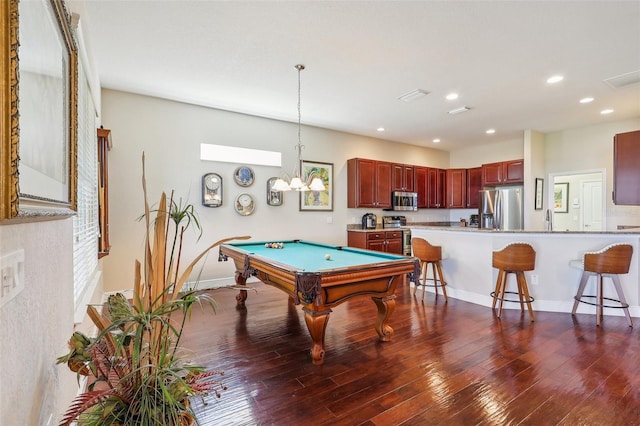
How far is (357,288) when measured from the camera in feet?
8.61

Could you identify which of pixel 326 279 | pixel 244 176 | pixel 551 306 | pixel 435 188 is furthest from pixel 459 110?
pixel 326 279

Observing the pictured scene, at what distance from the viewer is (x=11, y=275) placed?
2.60 ft

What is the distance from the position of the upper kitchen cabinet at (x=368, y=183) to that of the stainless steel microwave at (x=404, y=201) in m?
0.15

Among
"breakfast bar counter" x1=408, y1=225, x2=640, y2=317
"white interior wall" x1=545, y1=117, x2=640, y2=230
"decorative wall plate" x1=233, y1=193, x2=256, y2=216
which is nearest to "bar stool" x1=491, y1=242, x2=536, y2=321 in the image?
"breakfast bar counter" x1=408, y1=225, x2=640, y2=317

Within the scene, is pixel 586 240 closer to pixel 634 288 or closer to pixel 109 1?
pixel 634 288

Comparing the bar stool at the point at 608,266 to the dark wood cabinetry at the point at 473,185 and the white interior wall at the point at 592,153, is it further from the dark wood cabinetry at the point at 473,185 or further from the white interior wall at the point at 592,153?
the dark wood cabinetry at the point at 473,185

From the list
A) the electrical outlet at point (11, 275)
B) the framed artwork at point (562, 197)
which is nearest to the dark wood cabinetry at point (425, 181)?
the framed artwork at point (562, 197)

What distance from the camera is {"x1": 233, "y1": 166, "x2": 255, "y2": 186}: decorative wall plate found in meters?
5.12

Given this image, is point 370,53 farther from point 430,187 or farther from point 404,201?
point 430,187

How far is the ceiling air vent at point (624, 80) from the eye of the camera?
3.66 meters

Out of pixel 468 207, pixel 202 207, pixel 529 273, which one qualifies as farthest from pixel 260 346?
pixel 468 207

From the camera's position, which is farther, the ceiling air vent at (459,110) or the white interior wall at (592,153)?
the white interior wall at (592,153)

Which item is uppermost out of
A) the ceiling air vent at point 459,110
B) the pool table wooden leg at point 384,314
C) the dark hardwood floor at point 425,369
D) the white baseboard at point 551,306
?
the ceiling air vent at point 459,110

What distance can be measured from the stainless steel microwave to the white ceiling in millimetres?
2125
